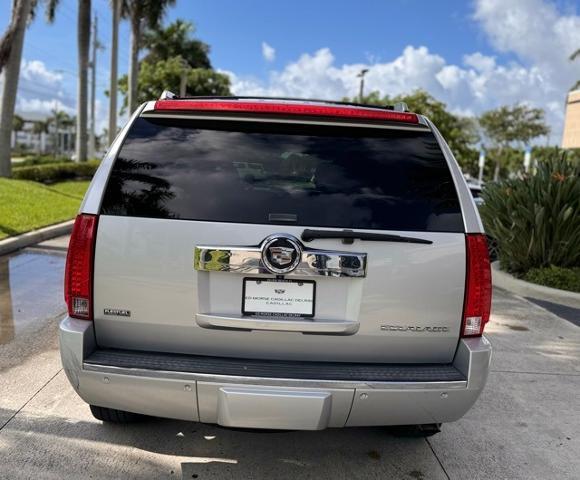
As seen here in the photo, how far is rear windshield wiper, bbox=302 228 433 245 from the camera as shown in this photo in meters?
2.64

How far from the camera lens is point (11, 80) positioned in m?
15.3

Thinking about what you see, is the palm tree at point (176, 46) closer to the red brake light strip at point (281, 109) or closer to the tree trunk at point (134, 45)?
the tree trunk at point (134, 45)

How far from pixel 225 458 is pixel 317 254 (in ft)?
4.46

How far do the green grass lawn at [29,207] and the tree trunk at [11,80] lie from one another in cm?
105

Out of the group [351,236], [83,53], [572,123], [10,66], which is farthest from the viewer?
[572,123]

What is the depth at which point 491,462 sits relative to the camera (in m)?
3.32

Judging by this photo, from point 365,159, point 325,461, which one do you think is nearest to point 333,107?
point 365,159

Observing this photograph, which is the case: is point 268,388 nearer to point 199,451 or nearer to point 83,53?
point 199,451

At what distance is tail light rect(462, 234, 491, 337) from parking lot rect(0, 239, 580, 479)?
957 mm

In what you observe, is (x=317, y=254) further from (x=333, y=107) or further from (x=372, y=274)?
(x=333, y=107)

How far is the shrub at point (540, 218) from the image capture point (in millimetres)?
7910

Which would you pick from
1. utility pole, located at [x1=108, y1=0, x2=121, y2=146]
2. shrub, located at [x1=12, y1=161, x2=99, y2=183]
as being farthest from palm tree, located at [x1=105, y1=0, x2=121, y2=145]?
shrub, located at [x1=12, y1=161, x2=99, y2=183]

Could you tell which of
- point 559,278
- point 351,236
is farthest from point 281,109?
point 559,278

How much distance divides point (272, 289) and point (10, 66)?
15.1 metres
